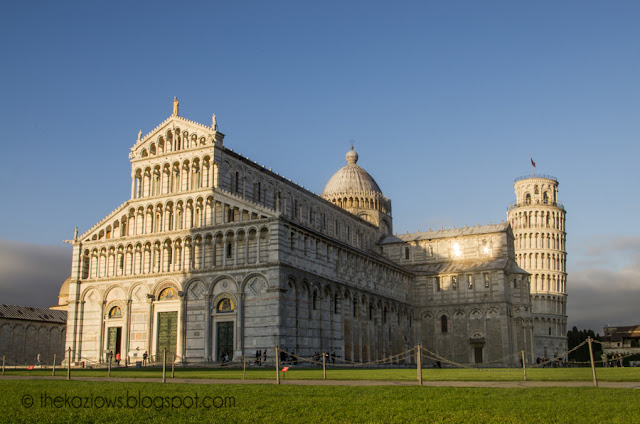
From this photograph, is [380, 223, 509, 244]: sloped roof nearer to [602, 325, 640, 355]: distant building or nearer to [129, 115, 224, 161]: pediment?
[129, 115, 224, 161]: pediment

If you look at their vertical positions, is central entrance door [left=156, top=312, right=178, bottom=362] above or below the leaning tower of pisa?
below

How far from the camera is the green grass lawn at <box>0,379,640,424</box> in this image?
14.8 m

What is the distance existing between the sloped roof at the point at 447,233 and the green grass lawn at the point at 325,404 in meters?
64.3

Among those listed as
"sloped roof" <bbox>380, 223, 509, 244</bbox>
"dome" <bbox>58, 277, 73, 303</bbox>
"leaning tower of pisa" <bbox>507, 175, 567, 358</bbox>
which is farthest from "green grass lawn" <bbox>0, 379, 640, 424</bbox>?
"leaning tower of pisa" <bbox>507, 175, 567, 358</bbox>

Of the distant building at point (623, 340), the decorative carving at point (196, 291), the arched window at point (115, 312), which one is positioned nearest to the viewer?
the decorative carving at point (196, 291)

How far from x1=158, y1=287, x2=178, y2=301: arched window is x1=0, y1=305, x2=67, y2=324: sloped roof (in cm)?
2529

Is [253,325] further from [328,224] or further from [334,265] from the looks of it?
[328,224]

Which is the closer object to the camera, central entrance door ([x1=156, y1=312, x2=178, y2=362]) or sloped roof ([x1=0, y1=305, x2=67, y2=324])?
central entrance door ([x1=156, y1=312, x2=178, y2=362])

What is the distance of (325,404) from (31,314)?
6932cm

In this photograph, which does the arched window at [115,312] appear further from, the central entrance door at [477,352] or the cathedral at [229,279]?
the central entrance door at [477,352]

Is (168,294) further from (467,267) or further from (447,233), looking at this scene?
(447,233)

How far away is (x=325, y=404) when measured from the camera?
17.2m

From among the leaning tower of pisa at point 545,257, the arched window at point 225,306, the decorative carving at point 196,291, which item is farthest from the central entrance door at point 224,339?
the leaning tower of pisa at point 545,257

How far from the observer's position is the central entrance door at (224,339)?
172 feet
